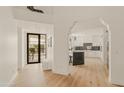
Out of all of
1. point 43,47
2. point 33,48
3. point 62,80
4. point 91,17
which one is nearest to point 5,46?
point 62,80

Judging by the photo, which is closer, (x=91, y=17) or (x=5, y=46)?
(x=5, y=46)

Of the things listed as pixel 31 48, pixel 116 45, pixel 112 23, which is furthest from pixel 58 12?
pixel 31 48

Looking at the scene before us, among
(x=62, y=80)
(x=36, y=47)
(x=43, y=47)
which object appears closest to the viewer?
(x=62, y=80)

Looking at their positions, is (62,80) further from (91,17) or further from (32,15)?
(32,15)

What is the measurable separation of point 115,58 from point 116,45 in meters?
0.42

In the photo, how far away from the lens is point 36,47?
10297mm

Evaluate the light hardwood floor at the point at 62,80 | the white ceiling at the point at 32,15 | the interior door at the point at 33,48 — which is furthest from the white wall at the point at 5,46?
the interior door at the point at 33,48

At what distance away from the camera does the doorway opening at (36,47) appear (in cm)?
994

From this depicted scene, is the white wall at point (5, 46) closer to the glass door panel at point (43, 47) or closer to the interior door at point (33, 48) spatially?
the interior door at point (33, 48)

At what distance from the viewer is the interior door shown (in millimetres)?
9896

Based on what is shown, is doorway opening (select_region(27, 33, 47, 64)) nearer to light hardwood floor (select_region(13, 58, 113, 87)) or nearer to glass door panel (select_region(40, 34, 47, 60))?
glass door panel (select_region(40, 34, 47, 60))

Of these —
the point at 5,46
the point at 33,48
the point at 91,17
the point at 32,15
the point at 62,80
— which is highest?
the point at 32,15

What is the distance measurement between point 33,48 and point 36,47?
24 cm
